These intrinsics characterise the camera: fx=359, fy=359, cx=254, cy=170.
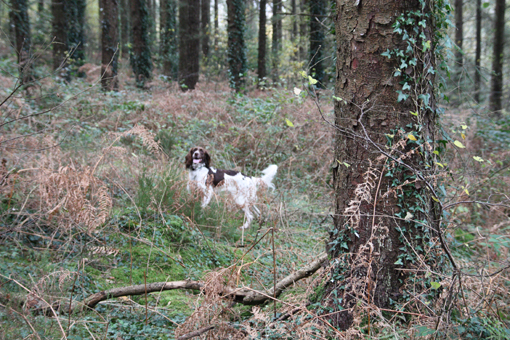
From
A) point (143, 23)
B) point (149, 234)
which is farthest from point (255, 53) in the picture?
point (149, 234)

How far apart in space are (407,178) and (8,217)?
3.45m

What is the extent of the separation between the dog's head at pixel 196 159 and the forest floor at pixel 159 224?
718mm

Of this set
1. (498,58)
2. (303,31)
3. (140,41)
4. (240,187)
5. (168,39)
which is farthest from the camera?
(168,39)

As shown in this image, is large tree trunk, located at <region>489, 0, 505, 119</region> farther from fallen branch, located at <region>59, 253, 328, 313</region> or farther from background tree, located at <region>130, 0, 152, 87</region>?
fallen branch, located at <region>59, 253, 328, 313</region>

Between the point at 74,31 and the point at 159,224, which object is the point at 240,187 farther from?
the point at 74,31

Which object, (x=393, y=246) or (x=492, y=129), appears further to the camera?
(x=492, y=129)

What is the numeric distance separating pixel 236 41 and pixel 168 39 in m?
4.68

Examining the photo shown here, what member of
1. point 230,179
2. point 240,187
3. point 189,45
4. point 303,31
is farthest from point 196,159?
point 303,31

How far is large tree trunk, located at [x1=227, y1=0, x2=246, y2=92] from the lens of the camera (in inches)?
506

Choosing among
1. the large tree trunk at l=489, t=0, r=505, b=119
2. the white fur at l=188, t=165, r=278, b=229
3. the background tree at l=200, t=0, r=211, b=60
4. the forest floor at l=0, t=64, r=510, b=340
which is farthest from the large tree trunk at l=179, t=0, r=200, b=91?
the large tree trunk at l=489, t=0, r=505, b=119

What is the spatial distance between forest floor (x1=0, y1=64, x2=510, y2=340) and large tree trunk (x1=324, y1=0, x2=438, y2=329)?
28cm

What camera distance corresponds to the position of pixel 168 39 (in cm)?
1617

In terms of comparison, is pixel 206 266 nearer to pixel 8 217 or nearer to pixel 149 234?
pixel 149 234

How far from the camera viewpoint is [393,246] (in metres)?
2.36
